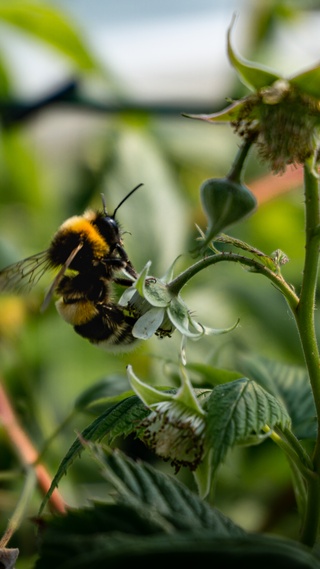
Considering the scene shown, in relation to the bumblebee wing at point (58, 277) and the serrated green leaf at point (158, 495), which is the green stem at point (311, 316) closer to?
the serrated green leaf at point (158, 495)

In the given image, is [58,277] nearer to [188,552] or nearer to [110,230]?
[110,230]

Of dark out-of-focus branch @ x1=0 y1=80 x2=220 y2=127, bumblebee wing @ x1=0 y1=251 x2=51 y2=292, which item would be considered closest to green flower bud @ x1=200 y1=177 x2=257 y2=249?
bumblebee wing @ x1=0 y1=251 x2=51 y2=292

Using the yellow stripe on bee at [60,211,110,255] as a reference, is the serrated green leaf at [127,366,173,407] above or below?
above

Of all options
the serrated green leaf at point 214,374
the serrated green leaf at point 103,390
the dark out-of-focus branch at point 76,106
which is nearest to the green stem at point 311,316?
the serrated green leaf at point 214,374

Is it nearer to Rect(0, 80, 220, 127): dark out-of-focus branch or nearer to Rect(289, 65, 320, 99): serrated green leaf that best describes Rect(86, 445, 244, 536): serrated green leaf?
Rect(289, 65, 320, 99): serrated green leaf

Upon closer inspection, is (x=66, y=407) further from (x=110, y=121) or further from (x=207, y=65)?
(x=207, y=65)

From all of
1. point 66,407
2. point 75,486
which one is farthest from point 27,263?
point 66,407

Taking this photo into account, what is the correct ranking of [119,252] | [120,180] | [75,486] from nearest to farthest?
[119,252], [75,486], [120,180]
